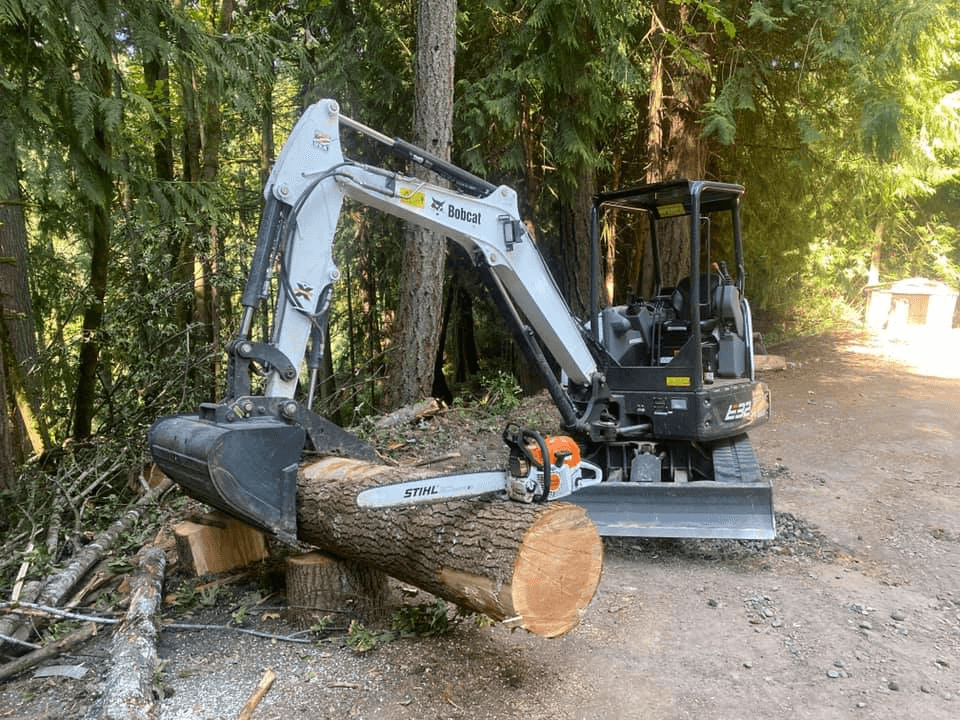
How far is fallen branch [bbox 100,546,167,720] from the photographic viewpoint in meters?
3.08

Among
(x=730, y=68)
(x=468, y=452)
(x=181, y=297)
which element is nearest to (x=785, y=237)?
(x=730, y=68)

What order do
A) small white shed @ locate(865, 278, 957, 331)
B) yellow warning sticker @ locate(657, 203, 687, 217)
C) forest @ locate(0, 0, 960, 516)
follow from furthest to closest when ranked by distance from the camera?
small white shed @ locate(865, 278, 957, 331)
yellow warning sticker @ locate(657, 203, 687, 217)
forest @ locate(0, 0, 960, 516)

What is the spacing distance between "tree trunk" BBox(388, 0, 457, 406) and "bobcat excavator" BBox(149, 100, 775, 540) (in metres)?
2.87

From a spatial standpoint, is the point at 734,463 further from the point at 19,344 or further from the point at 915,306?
the point at 915,306

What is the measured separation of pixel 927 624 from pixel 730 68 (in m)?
8.46

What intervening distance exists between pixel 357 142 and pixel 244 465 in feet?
26.9

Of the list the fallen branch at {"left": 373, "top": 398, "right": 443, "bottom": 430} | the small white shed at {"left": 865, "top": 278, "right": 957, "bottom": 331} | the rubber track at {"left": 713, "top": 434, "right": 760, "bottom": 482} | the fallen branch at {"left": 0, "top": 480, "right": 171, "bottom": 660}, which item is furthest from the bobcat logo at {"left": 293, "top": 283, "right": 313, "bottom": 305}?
the small white shed at {"left": 865, "top": 278, "right": 957, "bottom": 331}

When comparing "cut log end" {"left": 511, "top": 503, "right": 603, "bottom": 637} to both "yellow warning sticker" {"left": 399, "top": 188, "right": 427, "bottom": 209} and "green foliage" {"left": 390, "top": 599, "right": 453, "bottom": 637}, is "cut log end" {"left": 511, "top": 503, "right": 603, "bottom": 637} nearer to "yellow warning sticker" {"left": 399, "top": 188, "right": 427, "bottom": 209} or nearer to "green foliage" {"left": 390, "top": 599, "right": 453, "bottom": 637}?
"green foliage" {"left": 390, "top": 599, "right": 453, "bottom": 637}

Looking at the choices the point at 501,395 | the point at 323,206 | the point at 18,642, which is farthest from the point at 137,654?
the point at 501,395

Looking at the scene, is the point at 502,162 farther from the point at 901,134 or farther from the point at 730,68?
the point at 901,134

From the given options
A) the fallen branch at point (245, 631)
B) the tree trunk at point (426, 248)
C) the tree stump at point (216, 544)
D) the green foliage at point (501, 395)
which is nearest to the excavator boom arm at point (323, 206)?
the tree stump at point (216, 544)

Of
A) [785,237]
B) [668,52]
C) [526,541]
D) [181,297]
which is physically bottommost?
[526,541]

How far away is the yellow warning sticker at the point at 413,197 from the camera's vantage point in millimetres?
4383

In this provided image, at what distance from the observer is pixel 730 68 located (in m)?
10.6
